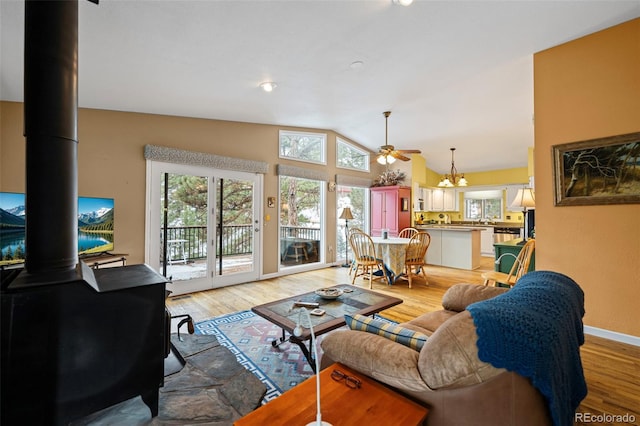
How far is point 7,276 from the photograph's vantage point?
1460mm

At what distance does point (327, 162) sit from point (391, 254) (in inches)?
100

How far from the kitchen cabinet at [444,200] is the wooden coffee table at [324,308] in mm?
5983

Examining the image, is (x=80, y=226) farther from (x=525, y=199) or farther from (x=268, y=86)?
(x=525, y=199)

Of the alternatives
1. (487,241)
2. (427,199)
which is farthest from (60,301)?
(487,241)

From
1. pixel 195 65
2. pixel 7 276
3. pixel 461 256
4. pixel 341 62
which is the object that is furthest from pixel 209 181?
pixel 461 256

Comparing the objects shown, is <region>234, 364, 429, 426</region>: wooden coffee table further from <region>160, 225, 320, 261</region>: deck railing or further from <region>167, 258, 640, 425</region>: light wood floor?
A: <region>160, 225, 320, 261</region>: deck railing

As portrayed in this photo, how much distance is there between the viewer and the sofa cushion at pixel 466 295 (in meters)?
2.17

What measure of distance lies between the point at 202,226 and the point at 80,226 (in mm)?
1526

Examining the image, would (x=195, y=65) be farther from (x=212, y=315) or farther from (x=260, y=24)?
(x=212, y=315)

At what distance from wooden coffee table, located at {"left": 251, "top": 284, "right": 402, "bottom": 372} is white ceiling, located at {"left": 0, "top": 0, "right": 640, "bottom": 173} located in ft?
7.74

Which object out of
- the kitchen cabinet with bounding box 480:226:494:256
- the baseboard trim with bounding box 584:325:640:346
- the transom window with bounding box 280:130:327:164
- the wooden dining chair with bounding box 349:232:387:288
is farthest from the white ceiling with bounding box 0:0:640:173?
the kitchen cabinet with bounding box 480:226:494:256

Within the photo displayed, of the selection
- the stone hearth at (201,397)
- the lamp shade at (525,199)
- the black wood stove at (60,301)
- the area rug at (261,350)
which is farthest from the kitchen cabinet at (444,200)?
the black wood stove at (60,301)

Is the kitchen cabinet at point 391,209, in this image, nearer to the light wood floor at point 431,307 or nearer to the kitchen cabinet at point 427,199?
the kitchen cabinet at point 427,199

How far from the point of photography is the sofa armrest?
1.12 metres
